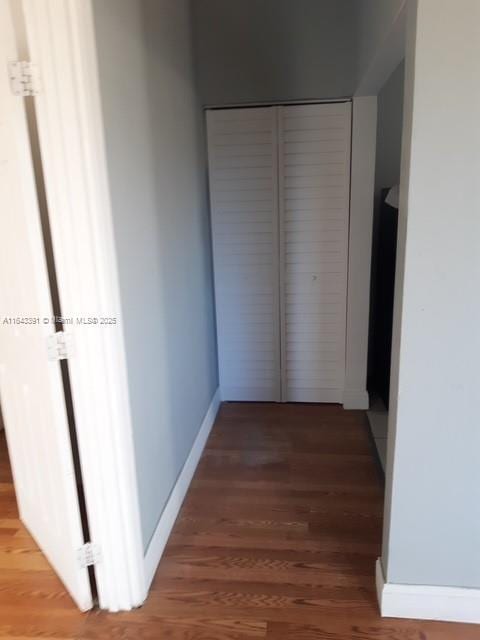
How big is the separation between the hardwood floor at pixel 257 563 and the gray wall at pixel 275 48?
2167 millimetres

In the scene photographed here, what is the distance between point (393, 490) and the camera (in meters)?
1.52

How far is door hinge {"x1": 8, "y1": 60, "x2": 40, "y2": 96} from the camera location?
1263 millimetres

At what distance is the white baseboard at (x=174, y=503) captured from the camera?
A: 71.3 inches

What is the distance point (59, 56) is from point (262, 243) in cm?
193

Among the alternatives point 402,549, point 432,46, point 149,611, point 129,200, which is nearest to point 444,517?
point 402,549

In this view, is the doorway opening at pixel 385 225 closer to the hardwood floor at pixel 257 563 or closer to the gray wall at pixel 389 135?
the gray wall at pixel 389 135

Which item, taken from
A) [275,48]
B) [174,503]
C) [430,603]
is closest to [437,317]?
[430,603]

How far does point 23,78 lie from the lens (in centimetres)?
127

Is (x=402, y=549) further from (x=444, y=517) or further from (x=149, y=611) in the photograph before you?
(x=149, y=611)

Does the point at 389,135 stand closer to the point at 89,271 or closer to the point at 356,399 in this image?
the point at 356,399

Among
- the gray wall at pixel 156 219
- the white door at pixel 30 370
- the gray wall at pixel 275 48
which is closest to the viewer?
the white door at pixel 30 370

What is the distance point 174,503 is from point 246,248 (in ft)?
5.44

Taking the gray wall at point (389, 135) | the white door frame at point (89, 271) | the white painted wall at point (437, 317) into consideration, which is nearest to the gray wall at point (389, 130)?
the gray wall at point (389, 135)

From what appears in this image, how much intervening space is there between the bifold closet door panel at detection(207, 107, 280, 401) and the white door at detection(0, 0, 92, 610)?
5.30 feet
